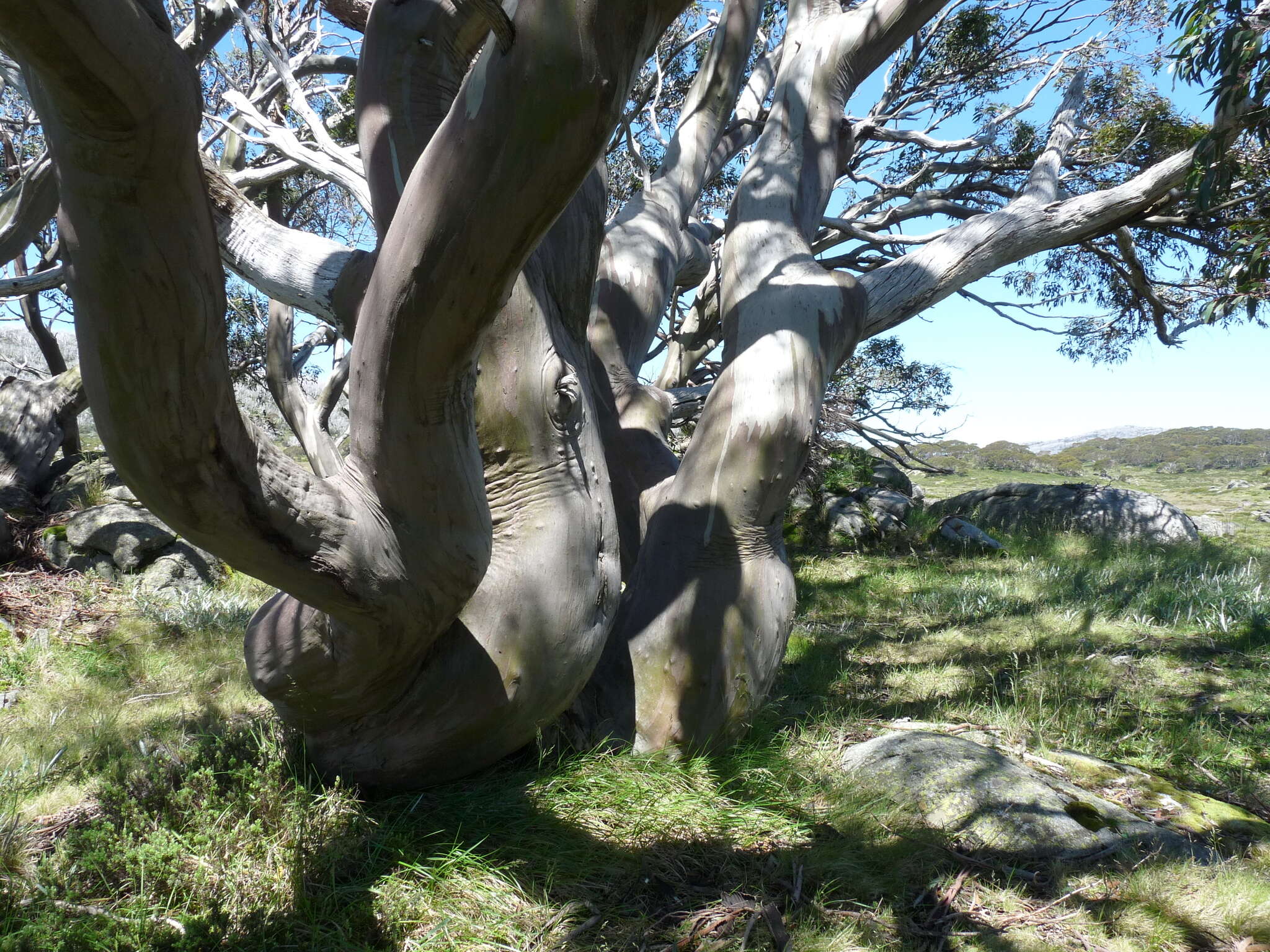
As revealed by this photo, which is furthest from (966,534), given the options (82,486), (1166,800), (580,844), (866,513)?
(82,486)

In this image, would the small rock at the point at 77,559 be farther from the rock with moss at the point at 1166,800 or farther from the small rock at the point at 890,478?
the small rock at the point at 890,478

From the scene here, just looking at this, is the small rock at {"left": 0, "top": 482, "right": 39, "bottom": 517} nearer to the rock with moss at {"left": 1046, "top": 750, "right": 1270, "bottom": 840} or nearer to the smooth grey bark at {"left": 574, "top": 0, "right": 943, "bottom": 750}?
the smooth grey bark at {"left": 574, "top": 0, "right": 943, "bottom": 750}

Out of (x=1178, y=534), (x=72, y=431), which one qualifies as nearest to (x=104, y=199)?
(x=72, y=431)

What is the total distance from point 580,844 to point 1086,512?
30.9 ft

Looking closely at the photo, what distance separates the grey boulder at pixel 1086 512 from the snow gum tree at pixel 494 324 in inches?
173

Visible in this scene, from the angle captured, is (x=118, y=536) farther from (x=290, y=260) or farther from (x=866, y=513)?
(x=866, y=513)

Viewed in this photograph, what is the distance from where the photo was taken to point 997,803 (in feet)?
9.93

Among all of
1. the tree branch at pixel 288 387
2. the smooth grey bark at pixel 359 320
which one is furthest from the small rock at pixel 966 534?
the smooth grey bark at pixel 359 320

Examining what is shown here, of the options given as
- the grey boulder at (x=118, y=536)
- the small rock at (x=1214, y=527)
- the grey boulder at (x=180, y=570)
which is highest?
the grey boulder at (x=118, y=536)

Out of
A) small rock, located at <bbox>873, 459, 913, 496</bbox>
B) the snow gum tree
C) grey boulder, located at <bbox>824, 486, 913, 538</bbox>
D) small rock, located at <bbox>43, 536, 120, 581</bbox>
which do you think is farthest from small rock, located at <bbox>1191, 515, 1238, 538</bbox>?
small rock, located at <bbox>43, 536, 120, 581</bbox>

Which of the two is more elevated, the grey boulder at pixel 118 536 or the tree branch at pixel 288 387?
the tree branch at pixel 288 387

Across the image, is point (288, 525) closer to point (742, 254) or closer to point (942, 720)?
point (742, 254)

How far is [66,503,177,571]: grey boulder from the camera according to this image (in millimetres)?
6656

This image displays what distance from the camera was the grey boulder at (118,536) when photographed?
6.66m
